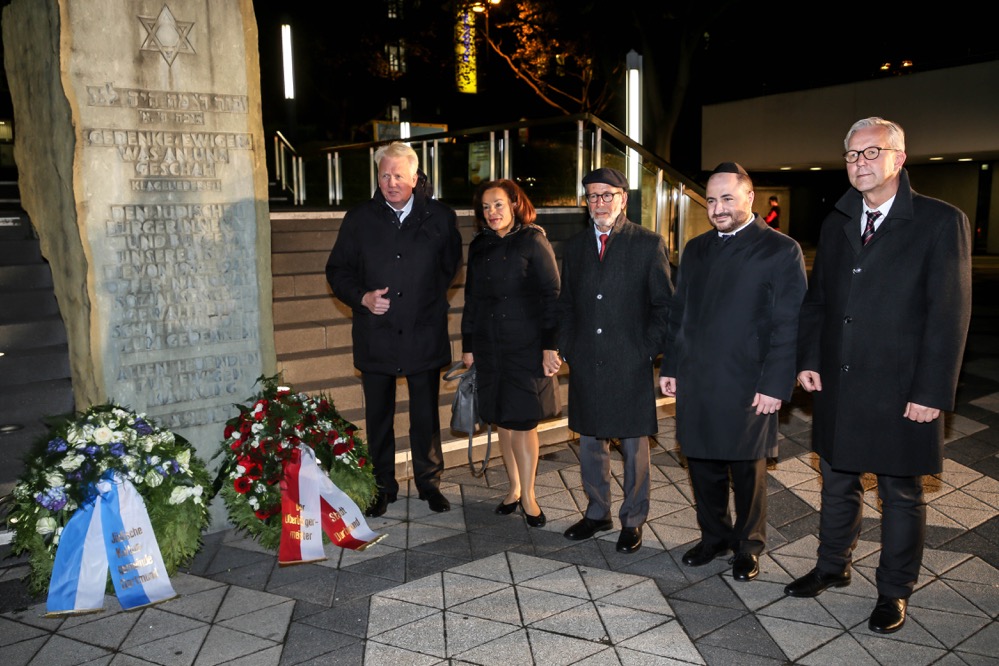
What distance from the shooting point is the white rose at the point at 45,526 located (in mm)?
3639

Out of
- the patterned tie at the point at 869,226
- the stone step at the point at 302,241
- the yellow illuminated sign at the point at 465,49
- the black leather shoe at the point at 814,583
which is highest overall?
the yellow illuminated sign at the point at 465,49

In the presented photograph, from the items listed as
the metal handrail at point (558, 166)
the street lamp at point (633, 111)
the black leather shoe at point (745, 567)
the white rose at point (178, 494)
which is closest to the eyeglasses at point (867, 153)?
the black leather shoe at point (745, 567)

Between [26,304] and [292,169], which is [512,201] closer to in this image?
[26,304]

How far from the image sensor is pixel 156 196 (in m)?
4.23

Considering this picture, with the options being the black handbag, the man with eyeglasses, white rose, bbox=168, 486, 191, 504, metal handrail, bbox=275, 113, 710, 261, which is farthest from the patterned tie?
metal handrail, bbox=275, 113, 710, 261

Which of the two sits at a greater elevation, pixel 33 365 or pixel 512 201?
pixel 512 201

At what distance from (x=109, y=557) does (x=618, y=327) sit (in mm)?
2555

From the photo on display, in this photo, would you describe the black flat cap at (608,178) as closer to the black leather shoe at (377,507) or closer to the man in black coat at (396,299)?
the man in black coat at (396,299)

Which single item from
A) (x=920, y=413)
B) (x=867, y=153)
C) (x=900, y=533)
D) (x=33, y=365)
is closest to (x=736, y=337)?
(x=920, y=413)

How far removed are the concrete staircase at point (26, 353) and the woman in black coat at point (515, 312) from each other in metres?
2.46

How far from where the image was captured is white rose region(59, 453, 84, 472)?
3.70m

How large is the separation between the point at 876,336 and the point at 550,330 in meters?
1.62

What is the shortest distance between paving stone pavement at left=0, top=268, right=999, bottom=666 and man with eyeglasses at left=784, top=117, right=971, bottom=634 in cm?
32

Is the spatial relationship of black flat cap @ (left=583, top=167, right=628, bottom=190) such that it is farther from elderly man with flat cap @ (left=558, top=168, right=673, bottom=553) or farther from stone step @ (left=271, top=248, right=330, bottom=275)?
stone step @ (left=271, top=248, right=330, bottom=275)
